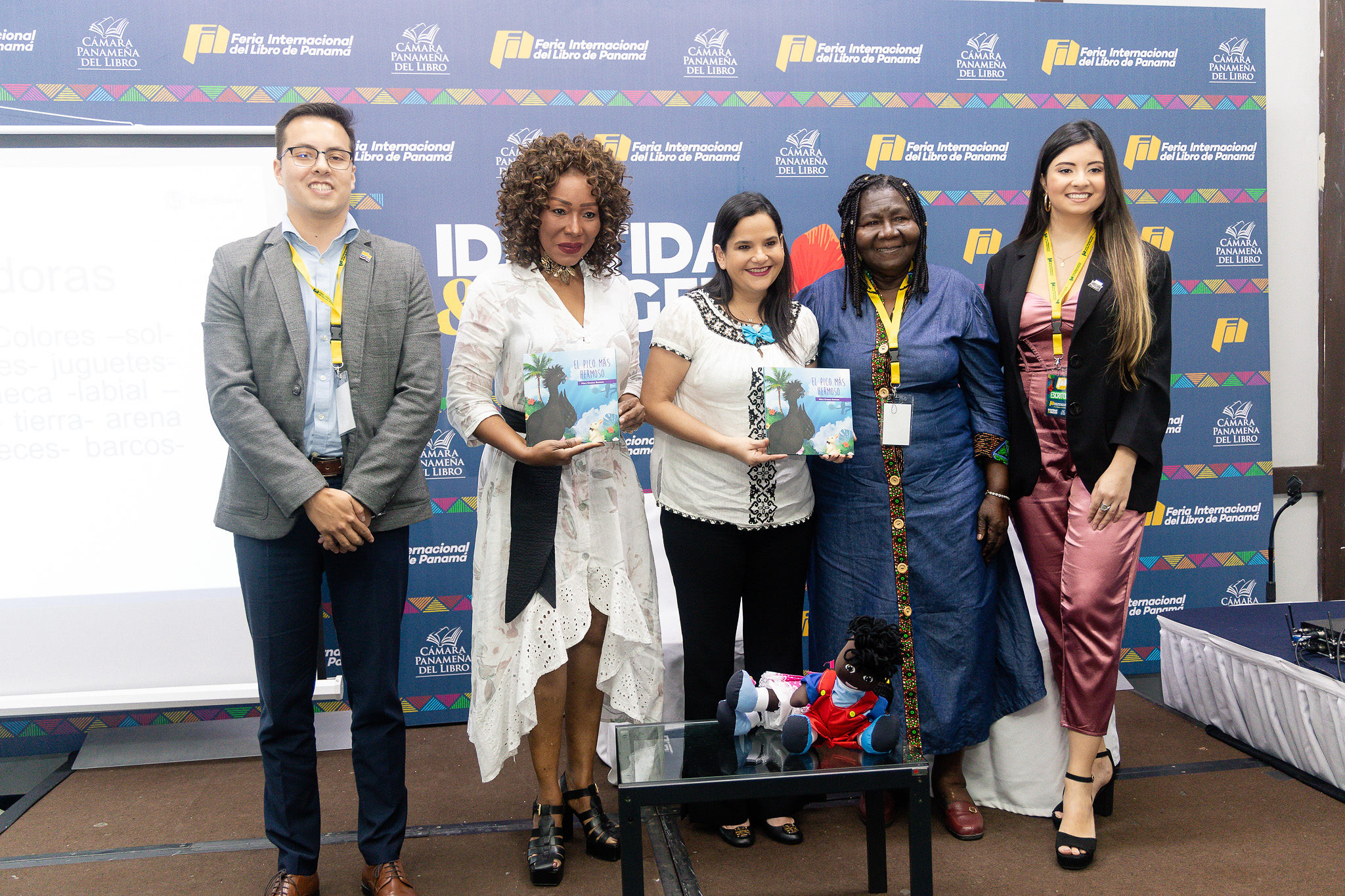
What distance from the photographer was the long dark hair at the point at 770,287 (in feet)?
7.57

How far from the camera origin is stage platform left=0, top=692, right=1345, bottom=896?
89.2 inches

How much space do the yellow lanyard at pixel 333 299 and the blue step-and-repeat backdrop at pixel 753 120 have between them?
142 centimetres

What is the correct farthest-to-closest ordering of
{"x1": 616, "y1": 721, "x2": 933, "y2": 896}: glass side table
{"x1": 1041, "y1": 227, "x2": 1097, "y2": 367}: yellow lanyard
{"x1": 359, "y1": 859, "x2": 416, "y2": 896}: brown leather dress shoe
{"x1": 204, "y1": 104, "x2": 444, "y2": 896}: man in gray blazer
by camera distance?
{"x1": 1041, "y1": 227, "x2": 1097, "y2": 367}: yellow lanyard → {"x1": 359, "y1": 859, "x2": 416, "y2": 896}: brown leather dress shoe → {"x1": 204, "y1": 104, "x2": 444, "y2": 896}: man in gray blazer → {"x1": 616, "y1": 721, "x2": 933, "y2": 896}: glass side table

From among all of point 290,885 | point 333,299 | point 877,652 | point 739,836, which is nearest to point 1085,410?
point 877,652

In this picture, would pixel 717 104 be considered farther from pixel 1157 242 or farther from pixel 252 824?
pixel 252 824

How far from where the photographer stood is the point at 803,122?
12.0 feet

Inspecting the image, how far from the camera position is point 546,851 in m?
2.28

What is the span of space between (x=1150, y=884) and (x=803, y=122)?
2.96 metres

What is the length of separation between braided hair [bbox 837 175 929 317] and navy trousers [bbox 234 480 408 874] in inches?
54.6

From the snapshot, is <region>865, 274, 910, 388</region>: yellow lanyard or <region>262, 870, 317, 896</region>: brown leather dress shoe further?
<region>865, 274, 910, 388</region>: yellow lanyard

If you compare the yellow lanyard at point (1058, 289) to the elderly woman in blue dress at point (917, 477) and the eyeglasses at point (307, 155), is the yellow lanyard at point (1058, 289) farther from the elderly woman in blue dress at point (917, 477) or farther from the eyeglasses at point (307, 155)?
the eyeglasses at point (307, 155)

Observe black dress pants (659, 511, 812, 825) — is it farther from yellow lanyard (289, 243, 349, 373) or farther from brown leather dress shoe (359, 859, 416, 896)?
yellow lanyard (289, 243, 349, 373)

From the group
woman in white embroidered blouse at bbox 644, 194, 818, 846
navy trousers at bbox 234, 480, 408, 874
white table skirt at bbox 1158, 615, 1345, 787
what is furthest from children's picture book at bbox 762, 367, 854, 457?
white table skirt at bbox 1158, 615, 1345, 787

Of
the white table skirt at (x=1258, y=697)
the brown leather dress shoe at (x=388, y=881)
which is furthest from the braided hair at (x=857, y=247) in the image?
the brown leather dress shoe at (x=388, y=881)
